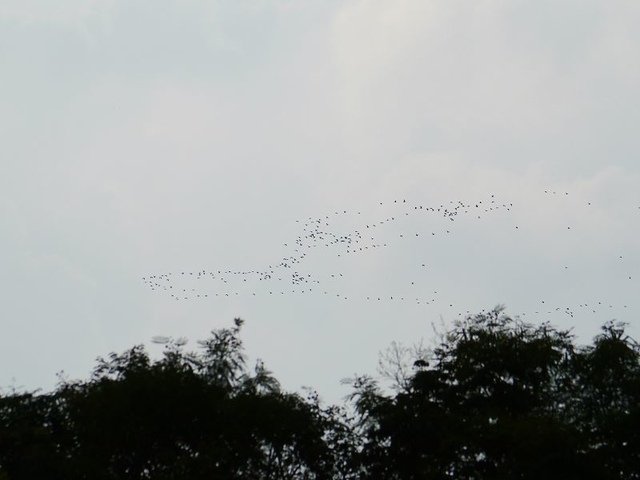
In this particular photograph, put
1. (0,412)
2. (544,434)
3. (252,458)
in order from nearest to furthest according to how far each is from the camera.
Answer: (544,434) → (252,458) → (0,412)

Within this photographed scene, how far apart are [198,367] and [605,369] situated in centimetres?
2098

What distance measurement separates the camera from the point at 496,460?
36.2 metres

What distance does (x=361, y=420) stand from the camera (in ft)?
137

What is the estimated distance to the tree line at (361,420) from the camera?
117 feet

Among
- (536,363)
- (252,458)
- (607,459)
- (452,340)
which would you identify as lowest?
(607,459)

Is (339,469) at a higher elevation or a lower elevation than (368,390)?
lower

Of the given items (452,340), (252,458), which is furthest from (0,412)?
(452,340)

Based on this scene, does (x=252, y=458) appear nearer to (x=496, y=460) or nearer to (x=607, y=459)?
(x=496, y=460)

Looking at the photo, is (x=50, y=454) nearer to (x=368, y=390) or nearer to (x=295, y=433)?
(x=295, y=433)

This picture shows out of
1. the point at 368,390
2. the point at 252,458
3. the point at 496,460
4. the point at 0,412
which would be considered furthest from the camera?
the point at 0,412

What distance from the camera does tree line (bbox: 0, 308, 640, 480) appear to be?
3566 centimetres

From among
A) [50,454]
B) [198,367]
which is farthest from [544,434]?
[50,454]

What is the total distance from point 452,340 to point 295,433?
31.7 feet

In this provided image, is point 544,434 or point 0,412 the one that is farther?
point 0,412
